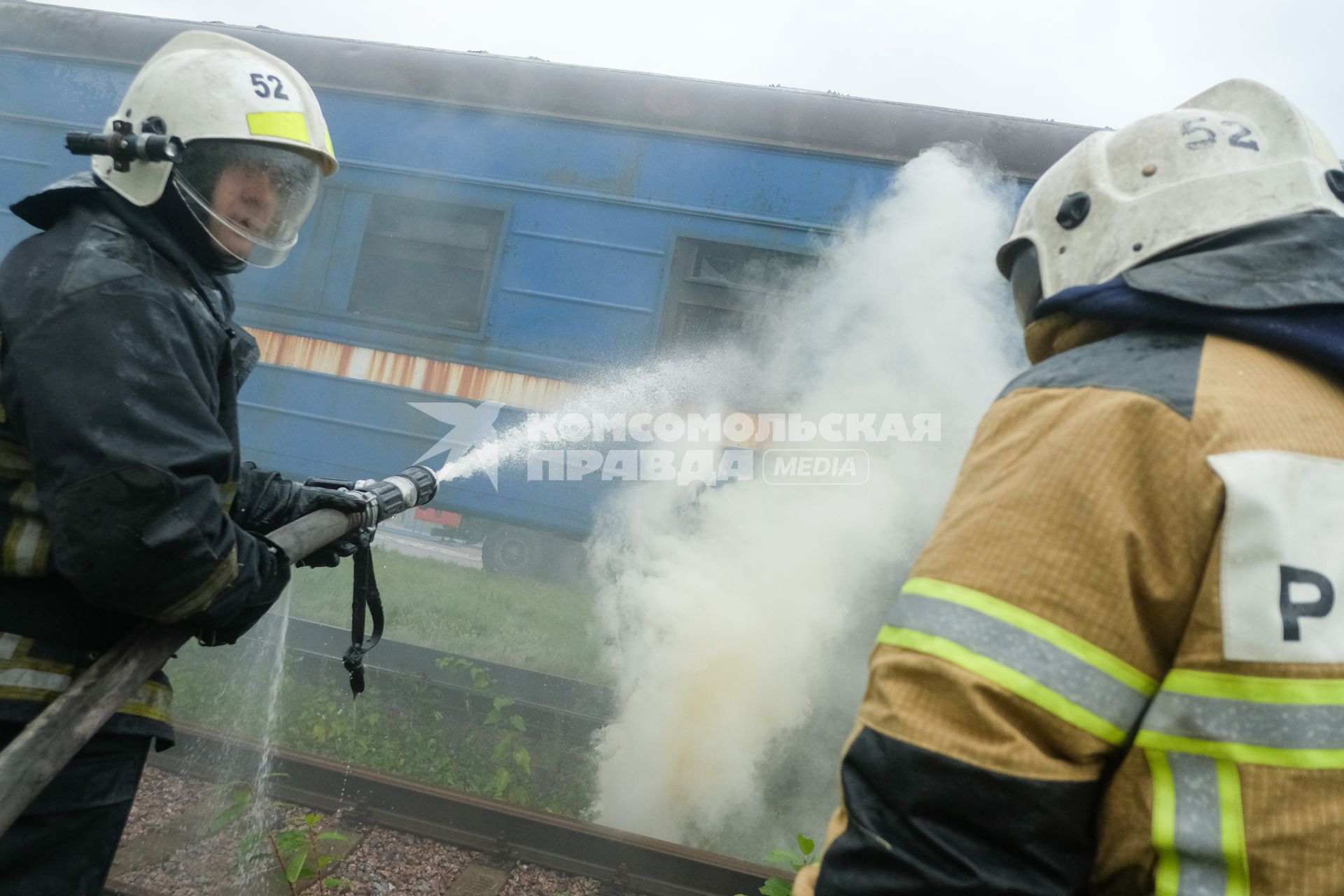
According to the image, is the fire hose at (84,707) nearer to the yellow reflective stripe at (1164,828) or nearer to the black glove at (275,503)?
the black glove at (275,503)

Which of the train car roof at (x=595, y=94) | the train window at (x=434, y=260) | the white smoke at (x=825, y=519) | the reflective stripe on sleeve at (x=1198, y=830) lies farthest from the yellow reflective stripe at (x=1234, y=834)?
the train window at (x=434, y=260)

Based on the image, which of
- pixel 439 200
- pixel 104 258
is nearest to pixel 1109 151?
pixel 104 258

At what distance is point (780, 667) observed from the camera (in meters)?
4.62

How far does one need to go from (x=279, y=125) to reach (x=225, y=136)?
16 centimetres

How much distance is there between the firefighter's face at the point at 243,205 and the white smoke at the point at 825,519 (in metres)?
3.21

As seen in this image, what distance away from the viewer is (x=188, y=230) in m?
1.91

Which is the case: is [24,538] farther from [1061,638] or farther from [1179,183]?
[1179,183]

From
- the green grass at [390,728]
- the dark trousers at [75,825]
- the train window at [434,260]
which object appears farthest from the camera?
the train window at [434,260]

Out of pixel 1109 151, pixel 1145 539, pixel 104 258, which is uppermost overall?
pixel 1109 151

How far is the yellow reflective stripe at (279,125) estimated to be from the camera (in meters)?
2.07

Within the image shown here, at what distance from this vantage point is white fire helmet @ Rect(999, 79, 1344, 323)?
1096mm

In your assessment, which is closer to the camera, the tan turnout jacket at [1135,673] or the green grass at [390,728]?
the tan turnout jacket at [1135,673]

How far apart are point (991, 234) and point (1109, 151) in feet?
14.1

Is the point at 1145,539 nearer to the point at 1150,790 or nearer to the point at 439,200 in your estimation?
the point at 1150,790
